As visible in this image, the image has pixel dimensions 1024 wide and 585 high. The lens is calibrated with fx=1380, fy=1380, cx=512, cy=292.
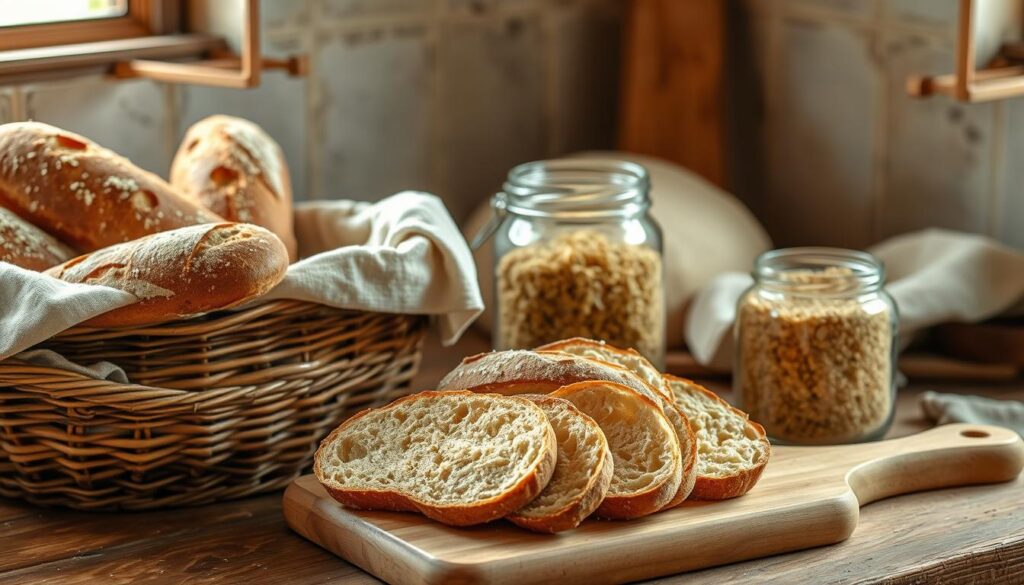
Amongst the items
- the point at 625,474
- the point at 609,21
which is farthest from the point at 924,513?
the point at 609,21

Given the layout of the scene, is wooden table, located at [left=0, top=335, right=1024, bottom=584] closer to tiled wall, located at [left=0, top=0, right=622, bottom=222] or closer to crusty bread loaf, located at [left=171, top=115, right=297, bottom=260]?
crusty bread loaf, located at [left=171, top=115, right=297, bottom=260]

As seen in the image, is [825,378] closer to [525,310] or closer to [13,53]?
[525,310]

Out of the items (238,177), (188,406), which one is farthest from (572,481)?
(238,177)

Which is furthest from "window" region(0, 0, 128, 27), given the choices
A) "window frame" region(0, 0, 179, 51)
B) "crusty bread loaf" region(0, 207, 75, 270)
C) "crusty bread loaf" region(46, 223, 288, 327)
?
"crusty bread loaf" region(46, 223, 288, 327)

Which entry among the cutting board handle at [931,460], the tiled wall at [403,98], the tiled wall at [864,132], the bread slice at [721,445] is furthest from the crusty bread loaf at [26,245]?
the tiled wall at [864,132]

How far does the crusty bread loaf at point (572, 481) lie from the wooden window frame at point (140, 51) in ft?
1.73

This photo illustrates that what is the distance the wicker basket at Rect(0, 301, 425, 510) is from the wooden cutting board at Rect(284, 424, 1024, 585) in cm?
7

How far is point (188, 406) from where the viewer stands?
104 centimetres

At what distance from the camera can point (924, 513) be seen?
110 cm

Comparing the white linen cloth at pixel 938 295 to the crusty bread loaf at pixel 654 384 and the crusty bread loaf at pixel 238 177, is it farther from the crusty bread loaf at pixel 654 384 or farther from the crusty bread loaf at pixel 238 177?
the crusty bread loaf at pixel 238 177

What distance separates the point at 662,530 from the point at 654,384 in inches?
6.4

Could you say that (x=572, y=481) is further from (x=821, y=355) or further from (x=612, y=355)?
(x=821, y=355)

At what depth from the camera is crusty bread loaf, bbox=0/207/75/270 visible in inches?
41.9

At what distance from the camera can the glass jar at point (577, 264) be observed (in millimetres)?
1247
